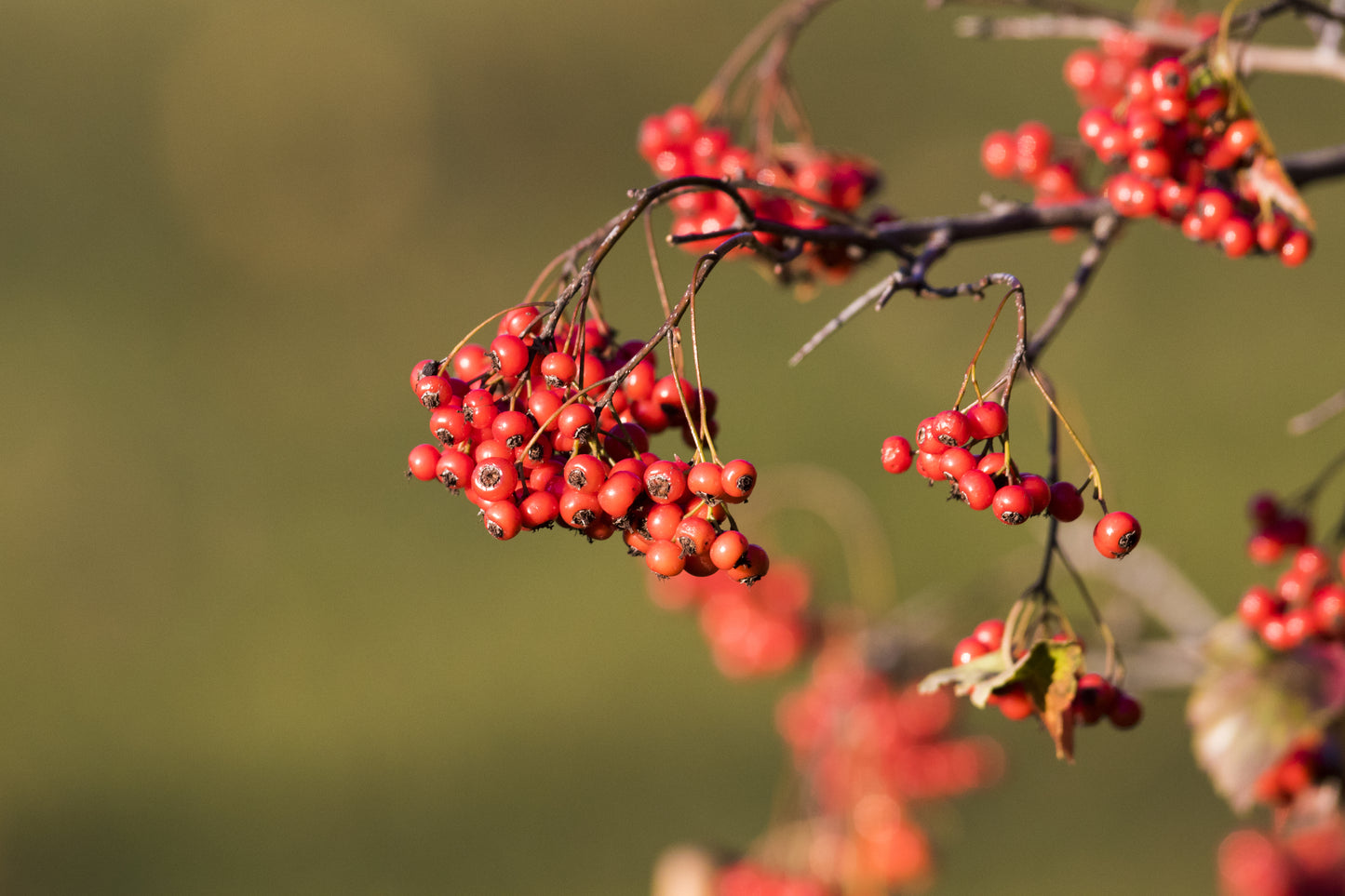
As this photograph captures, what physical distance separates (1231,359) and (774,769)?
546cm

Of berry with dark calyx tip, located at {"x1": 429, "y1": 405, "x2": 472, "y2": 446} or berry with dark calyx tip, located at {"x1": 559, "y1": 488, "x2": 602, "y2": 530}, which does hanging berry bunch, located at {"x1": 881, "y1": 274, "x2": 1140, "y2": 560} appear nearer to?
berry with dark calyx tip, located at {"x1": 559, "y1": 488, "x2": 602, "y2": 530}

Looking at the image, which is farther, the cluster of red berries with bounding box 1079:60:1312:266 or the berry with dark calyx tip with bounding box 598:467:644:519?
the cluster of red berries with bounding box 1079:60:1312:266

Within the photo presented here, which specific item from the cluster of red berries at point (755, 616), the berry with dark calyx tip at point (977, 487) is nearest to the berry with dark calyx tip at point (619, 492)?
the berry with dark calyx tip at point (977, 487)

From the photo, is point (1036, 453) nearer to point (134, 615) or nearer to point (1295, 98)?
point (1295, 98)

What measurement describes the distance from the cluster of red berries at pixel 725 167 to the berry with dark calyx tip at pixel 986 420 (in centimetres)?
67

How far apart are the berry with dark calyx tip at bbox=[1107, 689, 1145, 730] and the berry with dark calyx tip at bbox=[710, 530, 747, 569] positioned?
25.2 inches

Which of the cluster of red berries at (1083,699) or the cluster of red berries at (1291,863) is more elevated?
the cluster of red berries at (1083,699)

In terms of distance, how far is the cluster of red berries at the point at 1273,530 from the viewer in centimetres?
197

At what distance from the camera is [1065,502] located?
1.24 meters

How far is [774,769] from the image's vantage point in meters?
7.40

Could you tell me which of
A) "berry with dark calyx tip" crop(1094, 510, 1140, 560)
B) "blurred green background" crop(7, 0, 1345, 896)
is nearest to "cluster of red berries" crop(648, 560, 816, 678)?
"blurred green background" crop(7, 0, 1345, 896)

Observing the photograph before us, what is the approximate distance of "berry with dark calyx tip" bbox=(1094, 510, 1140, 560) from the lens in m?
1.25

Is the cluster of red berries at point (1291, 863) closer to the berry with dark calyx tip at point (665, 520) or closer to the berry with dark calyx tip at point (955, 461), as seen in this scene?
the berry with dark calyx tip at point (955, 461)

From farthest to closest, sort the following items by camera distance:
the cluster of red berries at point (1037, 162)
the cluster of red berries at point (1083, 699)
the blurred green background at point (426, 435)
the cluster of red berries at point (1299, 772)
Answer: the blurred green background at point (426, 435) < the cluster of red berries at point (1037, 162) < the cluster of red berries at point (1299, 772) < the cluster of red berries at point (1083, 699)
